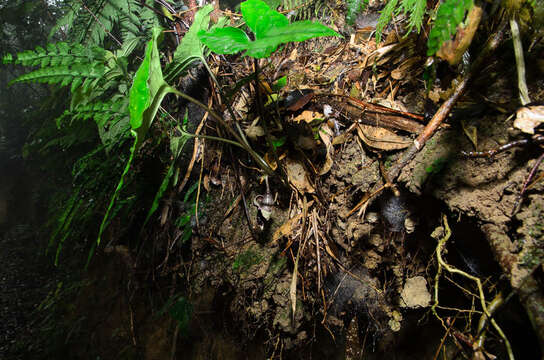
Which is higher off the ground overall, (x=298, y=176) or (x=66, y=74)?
(x=66, y=74)

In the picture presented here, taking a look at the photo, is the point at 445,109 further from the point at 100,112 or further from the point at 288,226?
the point at 100,112

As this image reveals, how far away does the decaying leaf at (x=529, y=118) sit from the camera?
70cm

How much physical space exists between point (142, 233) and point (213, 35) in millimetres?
1467

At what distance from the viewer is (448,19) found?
0.58 m

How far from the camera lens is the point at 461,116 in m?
0.87

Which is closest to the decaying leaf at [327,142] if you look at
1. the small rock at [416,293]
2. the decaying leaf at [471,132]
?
the decaying leaf at [471,132]

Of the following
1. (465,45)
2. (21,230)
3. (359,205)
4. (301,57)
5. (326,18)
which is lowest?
(21,230)

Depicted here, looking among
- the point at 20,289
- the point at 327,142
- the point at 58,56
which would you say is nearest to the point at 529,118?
the point at 327,142

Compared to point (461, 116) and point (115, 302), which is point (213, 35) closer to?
point (461, 116)

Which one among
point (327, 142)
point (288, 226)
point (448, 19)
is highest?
point (448, 19)

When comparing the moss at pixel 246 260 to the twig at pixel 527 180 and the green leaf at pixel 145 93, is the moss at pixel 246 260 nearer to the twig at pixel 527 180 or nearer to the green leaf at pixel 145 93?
the green leaf at pixel 145 93

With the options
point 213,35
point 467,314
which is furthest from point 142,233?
point 467,314

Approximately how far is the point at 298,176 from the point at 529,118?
2.76ft

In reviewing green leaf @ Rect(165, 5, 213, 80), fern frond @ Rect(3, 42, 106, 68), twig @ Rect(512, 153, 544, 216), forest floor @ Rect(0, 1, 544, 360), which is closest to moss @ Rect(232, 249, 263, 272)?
forest floor @ Rect(0, 1, 544, 360)
